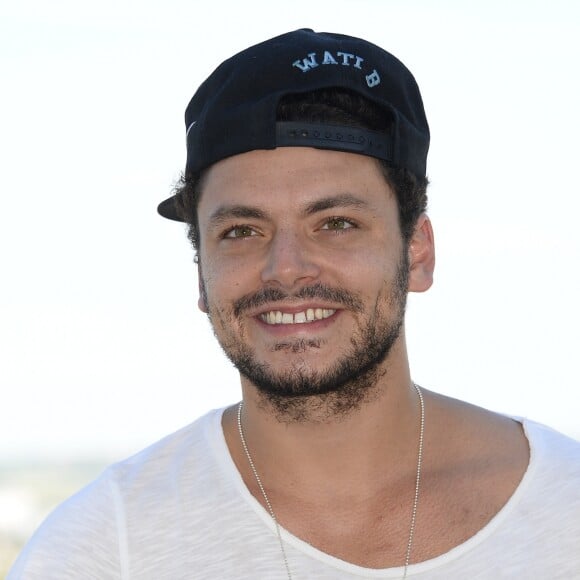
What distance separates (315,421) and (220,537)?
522mm

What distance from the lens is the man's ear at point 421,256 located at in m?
4.10

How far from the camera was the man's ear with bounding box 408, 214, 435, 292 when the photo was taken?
4.10 metres

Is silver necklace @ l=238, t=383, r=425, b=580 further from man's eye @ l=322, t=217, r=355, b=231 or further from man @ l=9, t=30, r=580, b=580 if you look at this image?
man's eye @ l=322, t=217, r=355, b=231

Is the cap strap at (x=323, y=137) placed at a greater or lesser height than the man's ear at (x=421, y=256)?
greater

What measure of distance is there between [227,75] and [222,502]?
1.56 meters

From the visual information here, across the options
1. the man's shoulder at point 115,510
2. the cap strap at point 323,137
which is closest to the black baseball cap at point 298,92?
the cap strap at point 323,137

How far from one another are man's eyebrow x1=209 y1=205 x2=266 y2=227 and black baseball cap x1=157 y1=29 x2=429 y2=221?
0.21 metres

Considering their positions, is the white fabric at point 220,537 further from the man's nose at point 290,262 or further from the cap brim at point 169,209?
the cap brim at point 169,209

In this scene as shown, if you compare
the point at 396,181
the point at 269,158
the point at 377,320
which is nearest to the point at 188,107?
the point at 269,158

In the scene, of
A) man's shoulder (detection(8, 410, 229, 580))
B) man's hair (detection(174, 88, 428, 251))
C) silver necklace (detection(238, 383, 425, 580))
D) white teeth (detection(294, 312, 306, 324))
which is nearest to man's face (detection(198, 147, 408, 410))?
white teeth (detection(294, 312, 306, 324))

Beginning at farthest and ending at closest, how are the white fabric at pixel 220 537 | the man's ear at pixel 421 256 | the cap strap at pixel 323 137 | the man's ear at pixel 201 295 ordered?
the man's ear at pixel 421 256 → the man's ear at pixel 201 295 → the cap strap at pixel 323 137 → the white fabric at pixel 220 537

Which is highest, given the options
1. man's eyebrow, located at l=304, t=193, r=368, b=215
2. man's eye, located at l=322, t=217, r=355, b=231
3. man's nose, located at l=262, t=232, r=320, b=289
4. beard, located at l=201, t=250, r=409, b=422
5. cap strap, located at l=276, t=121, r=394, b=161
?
cap strap, located at l=276, t=121, r=394, b=161

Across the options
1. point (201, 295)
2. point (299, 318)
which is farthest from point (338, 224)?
point (201, 295)

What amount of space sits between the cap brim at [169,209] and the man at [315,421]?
0.63 meters
